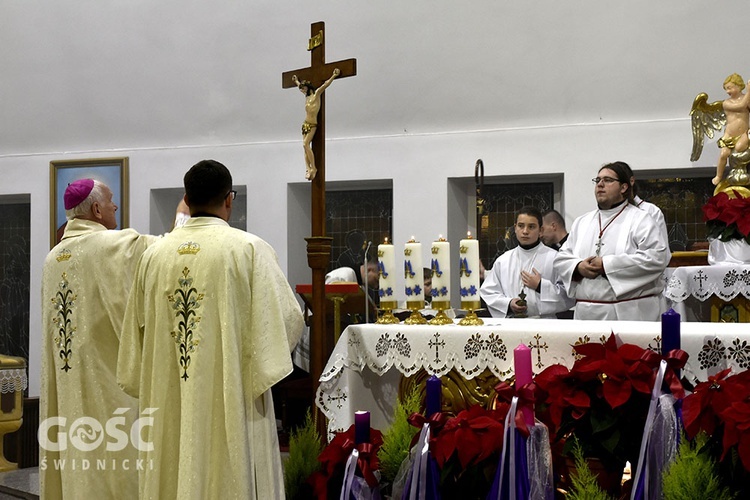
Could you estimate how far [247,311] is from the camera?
148 inches

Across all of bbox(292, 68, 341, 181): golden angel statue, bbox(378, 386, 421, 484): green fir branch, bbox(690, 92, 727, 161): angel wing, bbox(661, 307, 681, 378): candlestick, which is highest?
bbox(690, 92, 727, 161): angel wing

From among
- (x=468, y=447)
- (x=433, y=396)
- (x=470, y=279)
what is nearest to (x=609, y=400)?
(x=468, y=447)

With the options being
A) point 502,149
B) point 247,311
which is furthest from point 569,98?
point 247,311

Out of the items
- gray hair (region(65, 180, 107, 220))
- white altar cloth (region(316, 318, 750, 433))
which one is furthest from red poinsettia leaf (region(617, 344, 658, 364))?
gray hair (region(65, 180, 107, 220))

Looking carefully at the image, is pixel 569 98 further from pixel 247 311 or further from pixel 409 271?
pixel 247 311

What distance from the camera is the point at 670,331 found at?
321 cm

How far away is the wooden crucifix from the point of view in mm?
4258

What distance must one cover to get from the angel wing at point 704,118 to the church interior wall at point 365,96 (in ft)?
1.21

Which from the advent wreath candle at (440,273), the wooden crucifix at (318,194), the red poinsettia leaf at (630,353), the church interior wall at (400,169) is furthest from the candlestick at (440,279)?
the church interior wall at (400,169)

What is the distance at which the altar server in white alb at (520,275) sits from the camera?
6078mm

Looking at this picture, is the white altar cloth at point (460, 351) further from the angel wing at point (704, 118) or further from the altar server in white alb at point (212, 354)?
the angel wing at point (704, 118)

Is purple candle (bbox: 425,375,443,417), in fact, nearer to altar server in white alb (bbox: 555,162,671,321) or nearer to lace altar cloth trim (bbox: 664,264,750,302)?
altar server in white alb (bbox: 555,162,671,321)

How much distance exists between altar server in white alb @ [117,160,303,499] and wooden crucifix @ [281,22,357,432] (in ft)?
1.52

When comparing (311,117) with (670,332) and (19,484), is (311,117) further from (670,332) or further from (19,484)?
(19,484)
